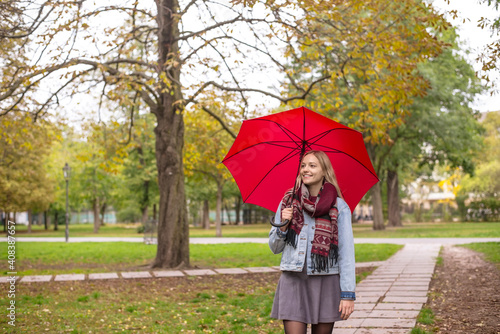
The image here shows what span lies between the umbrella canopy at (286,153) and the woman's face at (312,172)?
42 cm

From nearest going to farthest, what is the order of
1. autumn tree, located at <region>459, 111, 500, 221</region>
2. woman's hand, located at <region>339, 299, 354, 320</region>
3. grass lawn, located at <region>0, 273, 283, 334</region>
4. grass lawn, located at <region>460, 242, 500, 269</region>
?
woman's hand, located at <region>339, 299, 354, 320</region>, grass lawn, located at <region>0, 273, 283, 334</region>, grass lawn, located at <region>460, 242, 500, 269</region>, autumn tree, located at <region>459, 111, 500, 221</region>

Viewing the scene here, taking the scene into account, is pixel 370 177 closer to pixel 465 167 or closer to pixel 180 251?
pixel 180 251

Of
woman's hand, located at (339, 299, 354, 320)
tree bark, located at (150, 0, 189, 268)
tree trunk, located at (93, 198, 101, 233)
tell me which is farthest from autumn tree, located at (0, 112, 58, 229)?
woman's hand, located at (339, 299, 354, 320)

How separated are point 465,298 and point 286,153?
5359 mm

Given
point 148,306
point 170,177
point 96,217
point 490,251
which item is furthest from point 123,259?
point 96,217

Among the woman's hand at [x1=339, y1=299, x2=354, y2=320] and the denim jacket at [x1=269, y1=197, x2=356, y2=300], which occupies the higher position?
the denim jacket at [x1=269, y1=197, x2=356, y2=300]

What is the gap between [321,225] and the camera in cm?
333

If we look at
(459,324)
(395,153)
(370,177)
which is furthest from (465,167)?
(370,177)

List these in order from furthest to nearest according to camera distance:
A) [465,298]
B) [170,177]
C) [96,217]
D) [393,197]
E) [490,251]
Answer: [96,217] → [393,197] → [490,251] → [170,177] → [465,298]

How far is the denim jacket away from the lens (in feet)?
10.8

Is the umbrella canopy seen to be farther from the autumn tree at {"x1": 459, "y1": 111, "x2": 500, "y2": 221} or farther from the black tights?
the autumn tree at {"x1": 459, "y1": 111, "x2": 500, "y2": 221}

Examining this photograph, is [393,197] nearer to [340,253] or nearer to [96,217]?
[96,217]

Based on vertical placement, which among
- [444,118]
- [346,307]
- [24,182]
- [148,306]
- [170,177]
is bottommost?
[148,306]

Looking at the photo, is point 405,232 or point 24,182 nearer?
point 405,232
